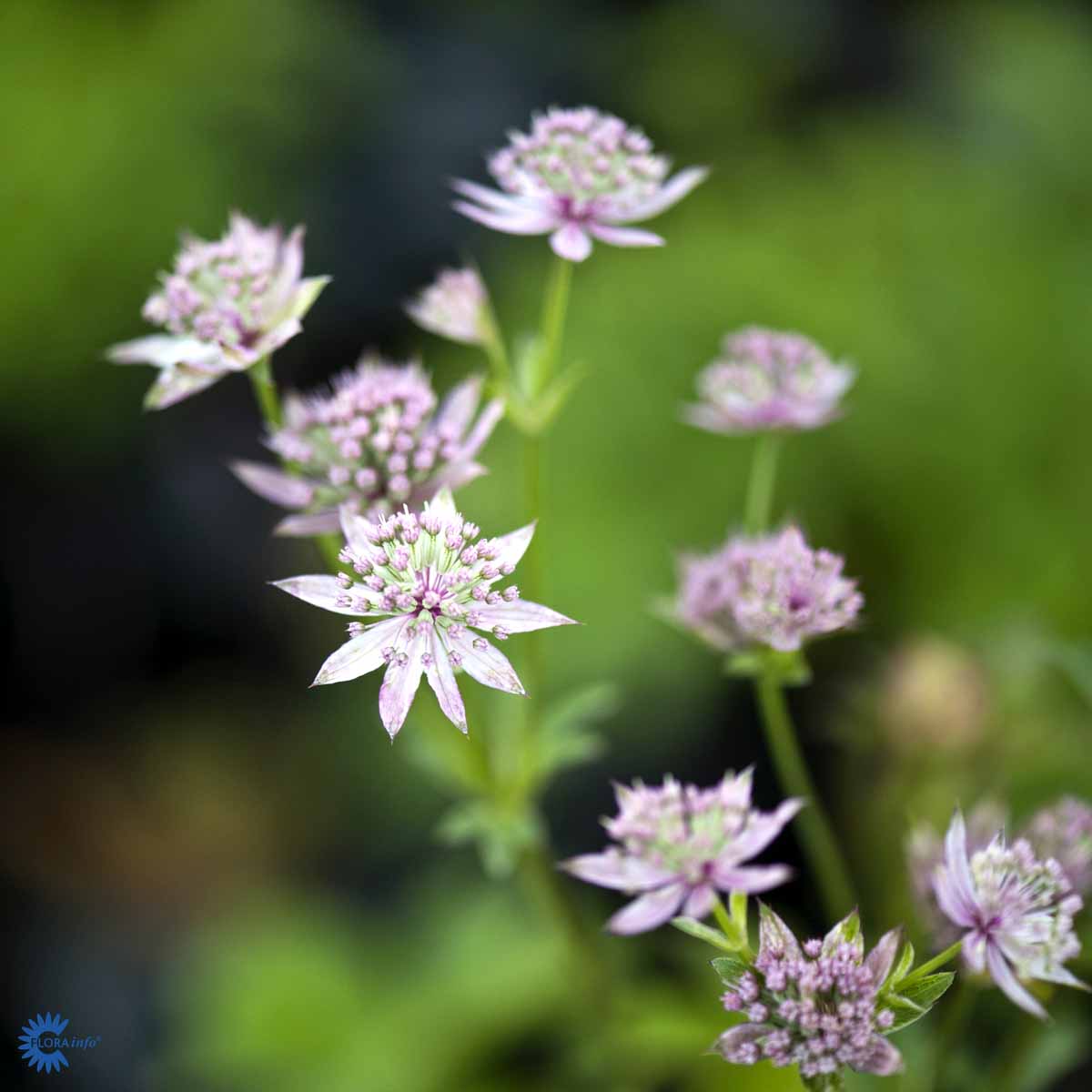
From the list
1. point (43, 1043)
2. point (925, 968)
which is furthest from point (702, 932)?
point (43, 1043)

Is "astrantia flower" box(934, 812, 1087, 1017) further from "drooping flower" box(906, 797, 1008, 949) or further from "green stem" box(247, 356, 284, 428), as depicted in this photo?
"green stem" box(247, 356, 284, 428)

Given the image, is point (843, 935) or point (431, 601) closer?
point (843, 935)

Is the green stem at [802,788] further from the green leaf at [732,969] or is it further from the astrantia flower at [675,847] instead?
the green leaf at [732,969]

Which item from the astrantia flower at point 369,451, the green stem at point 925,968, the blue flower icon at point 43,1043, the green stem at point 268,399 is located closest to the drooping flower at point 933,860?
the green stem at point 925,968

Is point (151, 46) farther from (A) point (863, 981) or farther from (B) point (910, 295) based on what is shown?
(A) point (863, 981)

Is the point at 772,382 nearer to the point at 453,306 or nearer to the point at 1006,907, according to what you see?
the point at 453,306
